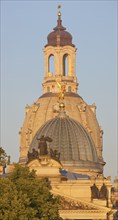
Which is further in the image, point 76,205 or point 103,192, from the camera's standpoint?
point 103,192

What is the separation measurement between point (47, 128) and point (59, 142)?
13.2 ft

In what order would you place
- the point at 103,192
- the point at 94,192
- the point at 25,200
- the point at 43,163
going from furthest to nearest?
the point at 43,163 → the point at 103,192 → the point at 94,192 → the point at 25,200

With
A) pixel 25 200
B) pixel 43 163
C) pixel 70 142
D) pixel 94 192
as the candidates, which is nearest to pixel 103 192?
pixel 94 192

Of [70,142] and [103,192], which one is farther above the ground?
[70,142]

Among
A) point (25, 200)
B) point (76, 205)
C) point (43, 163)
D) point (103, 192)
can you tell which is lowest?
point (25, 200)

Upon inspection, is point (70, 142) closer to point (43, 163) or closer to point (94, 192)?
point (43, 163)

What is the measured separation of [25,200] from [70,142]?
53323mm

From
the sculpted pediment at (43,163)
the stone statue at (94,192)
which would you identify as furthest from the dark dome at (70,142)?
the stone statue at (94,192)

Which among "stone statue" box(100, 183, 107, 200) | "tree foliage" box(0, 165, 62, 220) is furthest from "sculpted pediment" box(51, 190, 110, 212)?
"tree foliage" box(0, 165, 62, 220)

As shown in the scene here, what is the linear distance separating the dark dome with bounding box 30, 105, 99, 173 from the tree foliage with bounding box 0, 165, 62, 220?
146 ft

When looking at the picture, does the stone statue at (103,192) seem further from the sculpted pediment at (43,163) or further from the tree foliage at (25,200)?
the tree foliage at (25,200)

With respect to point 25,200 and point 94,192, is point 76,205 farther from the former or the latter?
point 25,200

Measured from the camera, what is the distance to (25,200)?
96.9 metres

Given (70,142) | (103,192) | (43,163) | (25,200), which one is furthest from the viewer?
(70,142)
